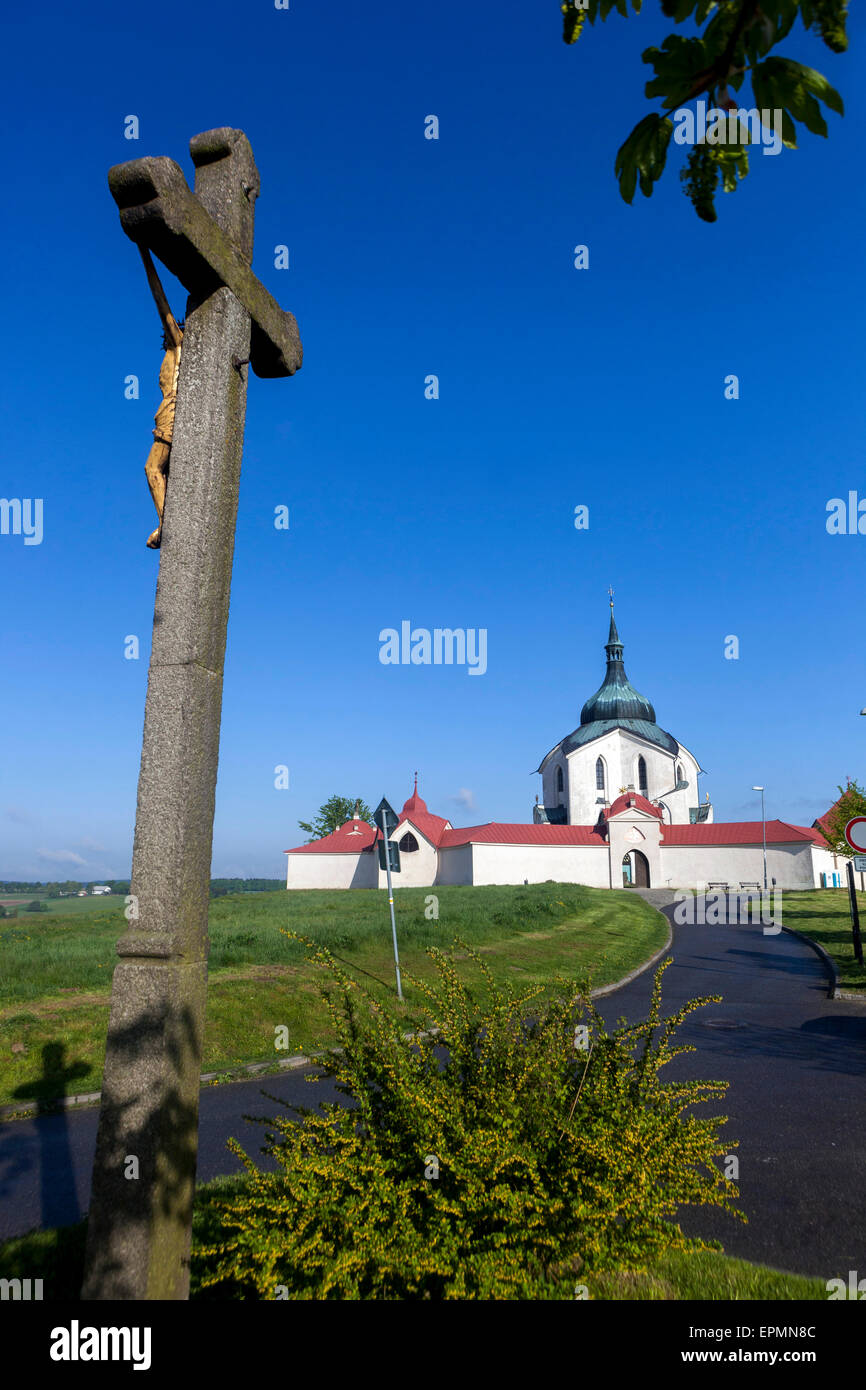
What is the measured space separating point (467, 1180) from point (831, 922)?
31.9 metres

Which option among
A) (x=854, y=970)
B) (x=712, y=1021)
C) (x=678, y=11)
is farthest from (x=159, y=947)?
(x=854, y=970)

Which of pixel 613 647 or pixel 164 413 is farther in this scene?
pixel 613 647

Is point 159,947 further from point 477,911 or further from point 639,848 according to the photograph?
point 639,848

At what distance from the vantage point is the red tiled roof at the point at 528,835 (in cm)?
5384

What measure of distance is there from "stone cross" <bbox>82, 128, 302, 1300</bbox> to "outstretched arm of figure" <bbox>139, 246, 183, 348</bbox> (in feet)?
0.18

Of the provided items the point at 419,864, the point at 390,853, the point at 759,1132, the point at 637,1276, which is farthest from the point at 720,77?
the point at 419,864

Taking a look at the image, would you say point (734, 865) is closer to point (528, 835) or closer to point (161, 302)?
point (528, 835)

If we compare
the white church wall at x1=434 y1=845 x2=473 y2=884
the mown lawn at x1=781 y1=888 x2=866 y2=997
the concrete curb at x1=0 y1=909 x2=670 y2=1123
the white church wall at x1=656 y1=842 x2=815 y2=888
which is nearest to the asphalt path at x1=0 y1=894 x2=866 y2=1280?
the concrete curb at x1=0 y1=909 x2=670 y2=1123

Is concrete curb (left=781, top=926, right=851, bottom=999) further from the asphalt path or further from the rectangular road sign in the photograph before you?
the rectangular road sign

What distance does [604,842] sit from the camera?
5541 cm

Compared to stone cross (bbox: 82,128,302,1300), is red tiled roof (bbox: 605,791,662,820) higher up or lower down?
higher up

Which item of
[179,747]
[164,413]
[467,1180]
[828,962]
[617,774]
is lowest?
[467,1180]

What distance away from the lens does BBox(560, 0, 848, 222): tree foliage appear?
5.20 ft

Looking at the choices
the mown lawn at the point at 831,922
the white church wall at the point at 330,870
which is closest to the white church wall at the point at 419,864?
the white church wall at the point at 330,870
